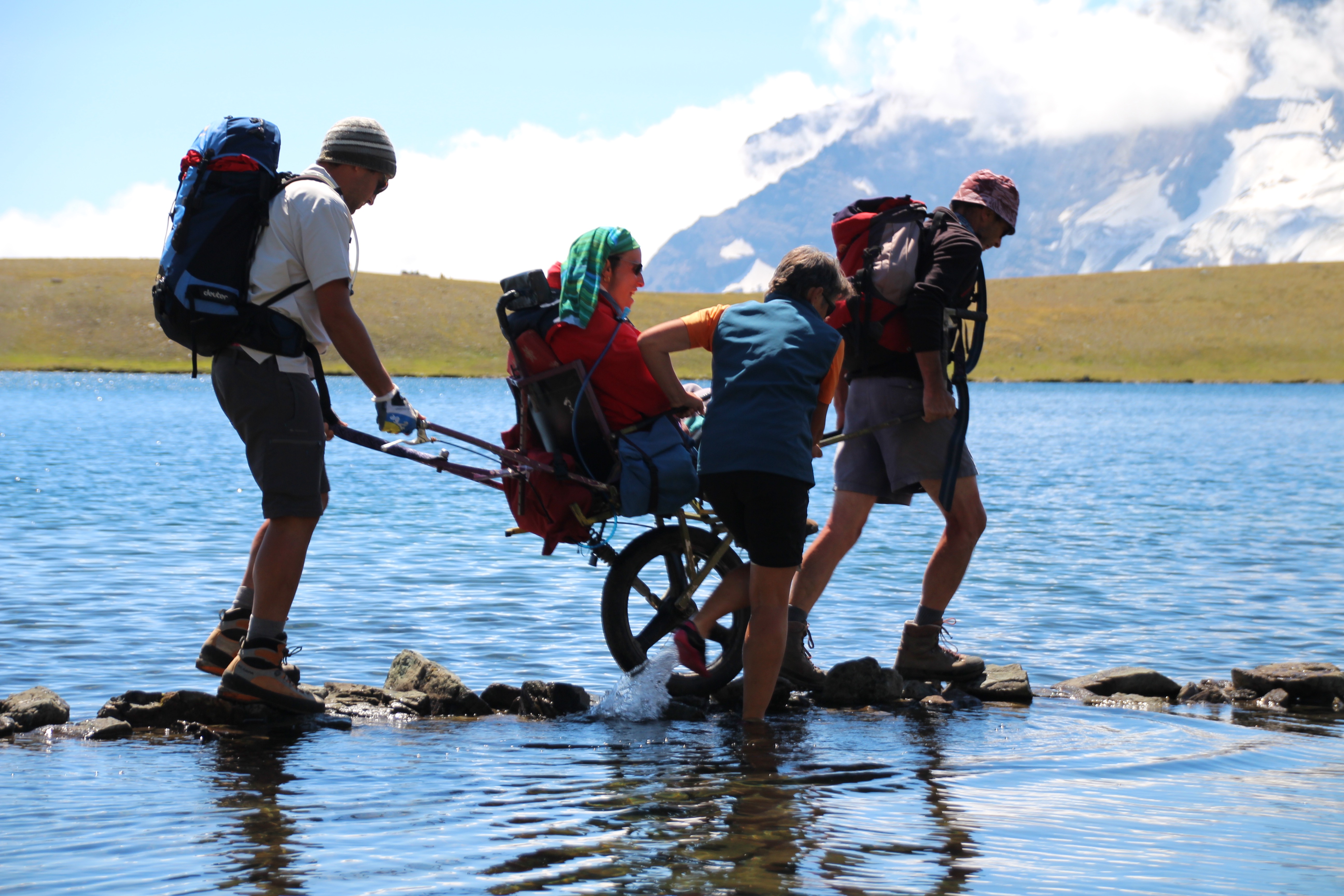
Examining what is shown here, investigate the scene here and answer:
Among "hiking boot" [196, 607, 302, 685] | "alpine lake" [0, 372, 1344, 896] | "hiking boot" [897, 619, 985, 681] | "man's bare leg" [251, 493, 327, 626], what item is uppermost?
"man's bare leg" [251, 493, 327, 626]

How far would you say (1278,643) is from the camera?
9914 millimetres

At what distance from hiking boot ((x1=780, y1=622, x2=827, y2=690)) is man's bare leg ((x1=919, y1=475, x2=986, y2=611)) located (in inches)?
28.5

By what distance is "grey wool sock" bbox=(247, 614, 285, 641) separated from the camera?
244 inches

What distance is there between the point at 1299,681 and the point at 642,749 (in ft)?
13.5

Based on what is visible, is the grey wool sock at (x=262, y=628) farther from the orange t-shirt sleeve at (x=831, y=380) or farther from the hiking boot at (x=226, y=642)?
the orange t-shirt sleeve at (x=831, y=380)

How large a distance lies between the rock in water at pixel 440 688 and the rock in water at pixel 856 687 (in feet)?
6.20

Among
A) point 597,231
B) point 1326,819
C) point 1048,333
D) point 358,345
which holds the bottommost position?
point 1326,819

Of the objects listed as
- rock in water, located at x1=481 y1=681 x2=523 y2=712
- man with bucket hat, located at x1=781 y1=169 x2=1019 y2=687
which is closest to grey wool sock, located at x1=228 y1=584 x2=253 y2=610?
rock in water, located at x1=481 y1=681 x2=523 y2=712

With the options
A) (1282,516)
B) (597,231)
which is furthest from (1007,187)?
(1282,516)

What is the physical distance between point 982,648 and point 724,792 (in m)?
4.63

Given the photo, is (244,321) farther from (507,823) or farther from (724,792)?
(724,792)

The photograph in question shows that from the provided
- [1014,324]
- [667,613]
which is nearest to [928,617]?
[667,613]

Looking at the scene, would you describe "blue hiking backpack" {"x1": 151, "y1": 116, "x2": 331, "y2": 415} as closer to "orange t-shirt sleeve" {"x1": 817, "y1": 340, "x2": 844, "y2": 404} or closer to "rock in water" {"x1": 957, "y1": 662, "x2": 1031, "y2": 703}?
"orange t-shirt sleeve" {"x1": 817, "y1": 340, "x2": 844, "y2": 404}

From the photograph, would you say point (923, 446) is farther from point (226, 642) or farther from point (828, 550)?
point (226, 642)
